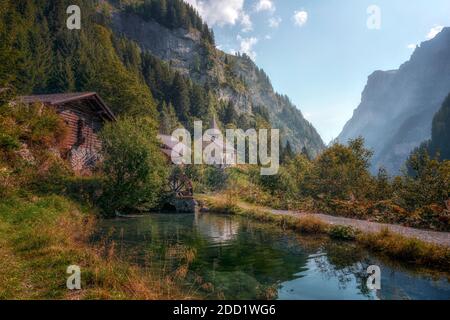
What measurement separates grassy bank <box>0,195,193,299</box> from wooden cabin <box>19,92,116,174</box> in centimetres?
1503

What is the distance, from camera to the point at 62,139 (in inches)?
1118

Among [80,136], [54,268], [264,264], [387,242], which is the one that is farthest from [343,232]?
[80,136]

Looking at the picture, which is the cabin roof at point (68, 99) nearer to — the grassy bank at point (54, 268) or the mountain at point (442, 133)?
the grassy bank at point (54, 268)

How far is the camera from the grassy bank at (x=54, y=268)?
792cm

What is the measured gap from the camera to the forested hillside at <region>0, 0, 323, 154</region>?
51.1 meters

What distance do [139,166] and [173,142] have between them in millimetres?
34882

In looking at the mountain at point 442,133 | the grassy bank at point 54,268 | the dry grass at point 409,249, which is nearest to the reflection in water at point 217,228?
the grassy bank at point 54,268

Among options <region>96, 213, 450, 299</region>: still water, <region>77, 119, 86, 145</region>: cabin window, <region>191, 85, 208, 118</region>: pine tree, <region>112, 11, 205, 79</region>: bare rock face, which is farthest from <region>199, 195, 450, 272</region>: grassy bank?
<region>112, 11, 205, 79</region>: bare rock face

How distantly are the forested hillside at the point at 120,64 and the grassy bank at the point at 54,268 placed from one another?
23.9 ft

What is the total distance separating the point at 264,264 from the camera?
41.9 feet

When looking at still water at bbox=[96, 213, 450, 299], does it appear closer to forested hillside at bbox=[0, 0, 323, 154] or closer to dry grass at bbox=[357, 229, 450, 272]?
dry grass at bbox=[357, 229, 450, 272]

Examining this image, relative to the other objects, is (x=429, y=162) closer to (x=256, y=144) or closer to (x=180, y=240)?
(x=180, y=240)

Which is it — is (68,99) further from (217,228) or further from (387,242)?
(387,242)

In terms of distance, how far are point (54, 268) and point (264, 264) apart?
302 inches
